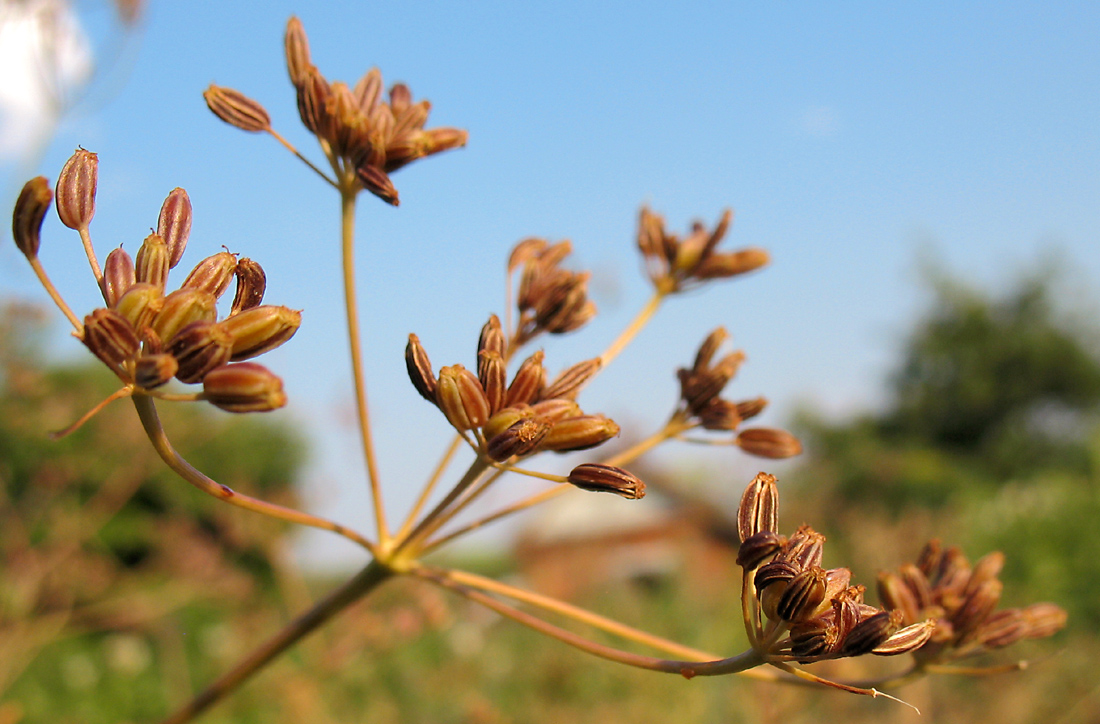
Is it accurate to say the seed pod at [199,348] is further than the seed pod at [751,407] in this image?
No

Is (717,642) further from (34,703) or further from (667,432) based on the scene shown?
(667,432)

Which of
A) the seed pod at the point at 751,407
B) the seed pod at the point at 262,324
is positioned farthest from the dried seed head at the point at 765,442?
the seed pod at the point at 262,324

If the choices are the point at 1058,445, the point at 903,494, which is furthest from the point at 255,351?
the point at 1058,445

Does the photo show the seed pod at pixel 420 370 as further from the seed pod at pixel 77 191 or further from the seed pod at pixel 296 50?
the seed pod at pixel 296 50

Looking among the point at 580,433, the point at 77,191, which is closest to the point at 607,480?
the point at 580,433

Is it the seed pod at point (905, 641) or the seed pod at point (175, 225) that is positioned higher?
the seed pod at point (175, 225)

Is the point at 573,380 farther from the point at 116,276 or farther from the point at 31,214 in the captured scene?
the point at 31,214
